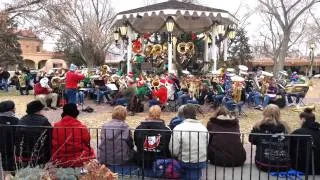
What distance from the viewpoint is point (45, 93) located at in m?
16.5

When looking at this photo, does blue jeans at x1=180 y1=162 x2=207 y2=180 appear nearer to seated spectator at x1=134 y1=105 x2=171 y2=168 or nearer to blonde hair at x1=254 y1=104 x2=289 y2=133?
seated spectator at x1=134 y1=105 x2=171 y2=168

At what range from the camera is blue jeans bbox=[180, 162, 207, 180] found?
6633 mm

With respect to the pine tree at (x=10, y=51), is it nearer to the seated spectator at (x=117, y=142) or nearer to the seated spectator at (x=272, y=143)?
the seated spectator at (x=117, y=142)

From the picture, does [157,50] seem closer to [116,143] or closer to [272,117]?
[272,117]

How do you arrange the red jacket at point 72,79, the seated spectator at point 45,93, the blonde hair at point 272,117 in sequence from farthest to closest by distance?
the seated spectator at point 45,93
the red jacket at point 72,79
the blonde hair at point 272,117

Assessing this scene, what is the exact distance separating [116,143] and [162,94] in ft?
27.3

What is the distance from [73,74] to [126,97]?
6.90ft

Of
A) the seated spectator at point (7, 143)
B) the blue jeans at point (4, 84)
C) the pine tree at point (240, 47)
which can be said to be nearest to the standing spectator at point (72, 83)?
the seated spectator at point (7, 143)

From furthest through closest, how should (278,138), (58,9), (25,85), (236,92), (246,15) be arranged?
(246,15) < (58,9) < (25,85) < (236,92) < (278,138)

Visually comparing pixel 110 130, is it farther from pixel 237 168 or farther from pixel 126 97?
pixel 126 97

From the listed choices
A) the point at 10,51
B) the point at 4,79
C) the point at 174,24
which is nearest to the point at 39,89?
the point at 174,24

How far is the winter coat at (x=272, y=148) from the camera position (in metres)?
6.62

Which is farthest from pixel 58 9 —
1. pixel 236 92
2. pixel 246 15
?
pixel 246 15

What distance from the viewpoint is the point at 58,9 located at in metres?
30.8
